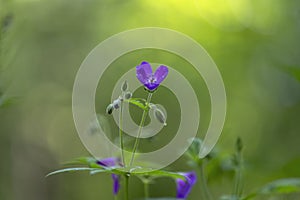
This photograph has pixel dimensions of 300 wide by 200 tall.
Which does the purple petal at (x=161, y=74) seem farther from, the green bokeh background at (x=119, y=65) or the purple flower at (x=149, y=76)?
the green bokeh background at (x=119, y=65)

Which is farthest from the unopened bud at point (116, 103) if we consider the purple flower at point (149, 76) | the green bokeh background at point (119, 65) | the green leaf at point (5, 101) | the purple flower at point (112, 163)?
the green bokeh background at point (119, 65)

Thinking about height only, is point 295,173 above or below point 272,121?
below

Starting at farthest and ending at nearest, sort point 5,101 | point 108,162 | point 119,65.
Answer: point 119,65 → point 5,101 → point 108,162

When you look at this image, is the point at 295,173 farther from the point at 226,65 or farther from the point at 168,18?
the point at 168,18

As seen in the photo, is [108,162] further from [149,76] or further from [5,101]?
[5,101]

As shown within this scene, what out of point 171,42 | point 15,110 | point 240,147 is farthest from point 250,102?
point 240,147

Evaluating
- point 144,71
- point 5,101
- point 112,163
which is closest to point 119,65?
point 5,101
